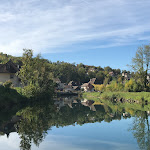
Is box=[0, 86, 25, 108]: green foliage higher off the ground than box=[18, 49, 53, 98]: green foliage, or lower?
lower

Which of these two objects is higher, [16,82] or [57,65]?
[57,65]

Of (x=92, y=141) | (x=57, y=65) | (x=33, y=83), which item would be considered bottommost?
(x=92, y=141)

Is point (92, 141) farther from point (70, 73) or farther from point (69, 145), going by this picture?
point (70, 73)

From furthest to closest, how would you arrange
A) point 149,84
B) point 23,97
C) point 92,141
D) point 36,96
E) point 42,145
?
point 149,84 → point 36,96 → point 23,97 → point 92,141 → point 42,145

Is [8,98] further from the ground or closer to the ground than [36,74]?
closer to the ground

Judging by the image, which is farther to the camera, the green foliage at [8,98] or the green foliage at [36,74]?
the green foliage at [36,74]

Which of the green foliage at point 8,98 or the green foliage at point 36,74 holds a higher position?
the green foliage at point 36,74

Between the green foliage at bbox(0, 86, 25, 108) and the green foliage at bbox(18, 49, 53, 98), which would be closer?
the green foliage at bbox(0, 86, 25, 108)

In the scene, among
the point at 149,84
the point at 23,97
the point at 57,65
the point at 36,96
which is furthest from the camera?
the point at 57,65

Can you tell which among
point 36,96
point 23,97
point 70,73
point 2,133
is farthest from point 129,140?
point 70,73

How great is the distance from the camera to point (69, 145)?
14414 mm

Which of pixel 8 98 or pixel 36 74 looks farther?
pixel 36 74

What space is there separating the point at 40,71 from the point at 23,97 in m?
10.9

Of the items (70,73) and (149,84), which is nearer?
(149,84)
